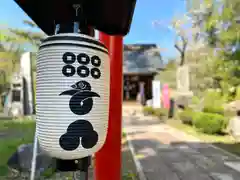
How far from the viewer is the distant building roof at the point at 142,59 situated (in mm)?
17391

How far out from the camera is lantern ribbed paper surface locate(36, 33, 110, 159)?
141 centimetres

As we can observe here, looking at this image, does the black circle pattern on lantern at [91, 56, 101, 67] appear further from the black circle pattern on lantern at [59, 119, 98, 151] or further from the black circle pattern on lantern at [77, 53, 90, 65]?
the black circle pattern on lantern at [59, 119, 98, 151]

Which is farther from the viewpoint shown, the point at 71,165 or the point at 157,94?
the point at 157,94

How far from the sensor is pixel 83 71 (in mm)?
1439

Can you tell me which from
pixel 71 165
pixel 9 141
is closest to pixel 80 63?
pixel 71 165

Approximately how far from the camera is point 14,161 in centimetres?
350

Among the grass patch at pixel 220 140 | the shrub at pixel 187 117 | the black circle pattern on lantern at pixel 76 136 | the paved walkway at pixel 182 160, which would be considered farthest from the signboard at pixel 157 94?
the black circle pattern on lantern at pixel 76 136

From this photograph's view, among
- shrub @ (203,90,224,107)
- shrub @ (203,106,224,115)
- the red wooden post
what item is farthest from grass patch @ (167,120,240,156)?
the red wooden post

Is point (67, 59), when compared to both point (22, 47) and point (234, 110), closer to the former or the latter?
point (22, 47)

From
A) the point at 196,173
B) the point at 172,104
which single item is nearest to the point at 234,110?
the point at 172,104

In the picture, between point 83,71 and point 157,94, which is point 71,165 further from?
point 157,94

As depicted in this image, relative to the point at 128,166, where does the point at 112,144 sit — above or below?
above

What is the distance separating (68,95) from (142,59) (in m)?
17.4

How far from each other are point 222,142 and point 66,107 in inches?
212
